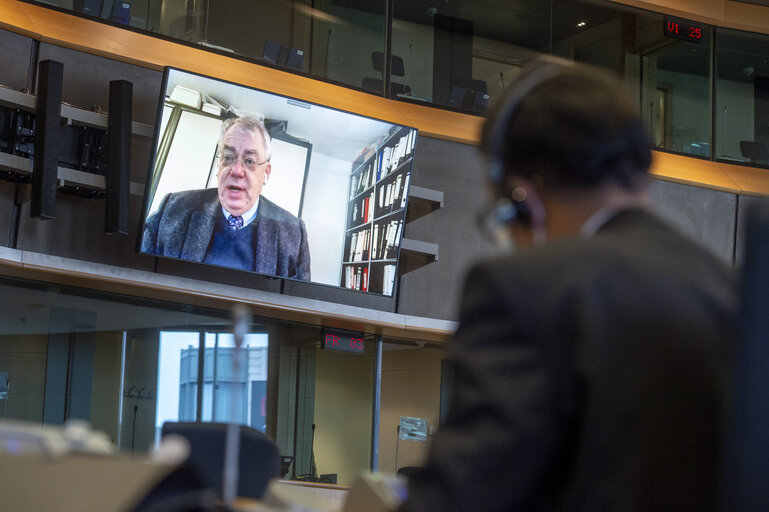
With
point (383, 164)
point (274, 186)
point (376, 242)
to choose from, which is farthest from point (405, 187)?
point (274, 186)

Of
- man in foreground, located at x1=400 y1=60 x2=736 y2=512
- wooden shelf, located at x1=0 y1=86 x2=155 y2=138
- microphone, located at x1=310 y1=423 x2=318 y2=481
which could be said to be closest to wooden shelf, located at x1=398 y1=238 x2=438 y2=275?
microphone, located at x1=310 y1=423 x2=318 y2=481

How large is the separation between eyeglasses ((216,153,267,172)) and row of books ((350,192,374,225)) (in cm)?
96

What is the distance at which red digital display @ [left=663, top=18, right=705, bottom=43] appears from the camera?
10.1 m

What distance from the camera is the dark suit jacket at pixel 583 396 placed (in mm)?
909

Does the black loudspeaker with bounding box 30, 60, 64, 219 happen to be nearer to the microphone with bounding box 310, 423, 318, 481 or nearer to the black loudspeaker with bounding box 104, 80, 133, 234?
the black loudspeaker with bounding box 104, 80, 133, 234

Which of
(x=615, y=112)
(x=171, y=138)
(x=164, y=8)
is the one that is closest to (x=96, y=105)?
(x=171, y=138)

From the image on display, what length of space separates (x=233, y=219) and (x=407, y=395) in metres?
2.71

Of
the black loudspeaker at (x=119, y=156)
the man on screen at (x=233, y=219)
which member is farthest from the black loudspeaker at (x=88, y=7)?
the man on screen at (x=233, y=219)

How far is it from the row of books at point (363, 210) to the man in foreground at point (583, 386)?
21.5ft

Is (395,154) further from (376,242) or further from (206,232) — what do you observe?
→ (206,232)

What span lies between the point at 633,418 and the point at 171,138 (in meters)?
5.85

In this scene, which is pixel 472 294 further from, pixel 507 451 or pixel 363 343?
pixel 363 343

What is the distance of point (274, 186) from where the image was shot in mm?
6949

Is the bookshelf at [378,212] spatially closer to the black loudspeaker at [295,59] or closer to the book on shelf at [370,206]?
the book on shelf at [370,206]
